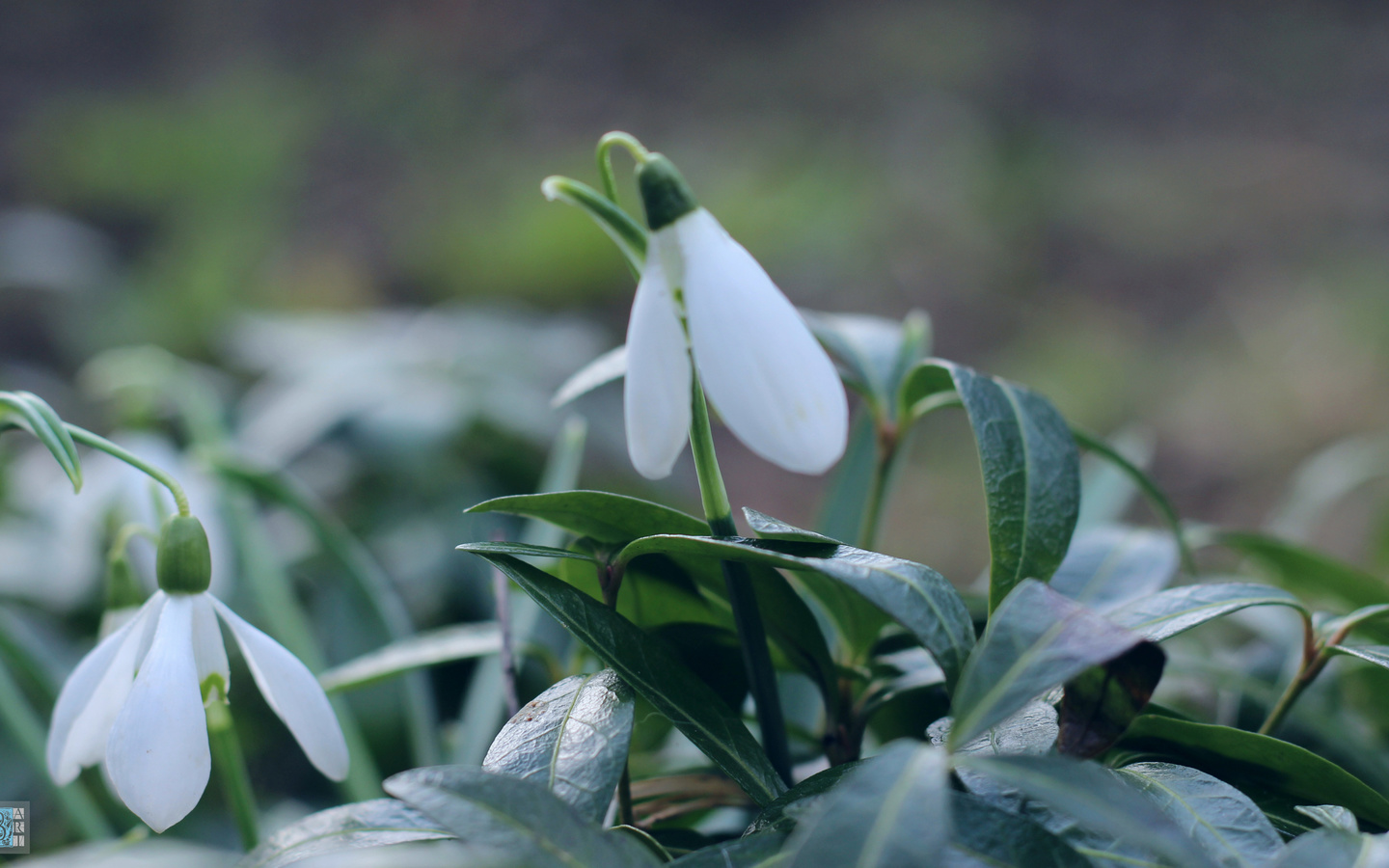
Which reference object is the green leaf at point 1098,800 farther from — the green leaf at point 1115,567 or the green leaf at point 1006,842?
the green leaf at point 1115,567

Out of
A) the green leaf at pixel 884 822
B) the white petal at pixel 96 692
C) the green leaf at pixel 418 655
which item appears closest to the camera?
the green leaf at pixel 884 822

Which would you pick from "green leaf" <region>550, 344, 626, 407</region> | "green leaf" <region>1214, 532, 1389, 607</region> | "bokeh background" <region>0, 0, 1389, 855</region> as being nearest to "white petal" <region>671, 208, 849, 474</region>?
Result: "green leaf" <region>550, 344, 626, 407</region>

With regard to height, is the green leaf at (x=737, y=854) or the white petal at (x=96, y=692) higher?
the white petal at (x=96, y=692)

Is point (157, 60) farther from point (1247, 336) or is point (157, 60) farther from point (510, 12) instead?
point (1247, 336)

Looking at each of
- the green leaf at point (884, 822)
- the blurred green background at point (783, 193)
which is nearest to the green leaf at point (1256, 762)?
the green leaf at point (884, 822)

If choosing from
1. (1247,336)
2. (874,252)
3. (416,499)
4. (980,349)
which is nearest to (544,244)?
(874,252)
